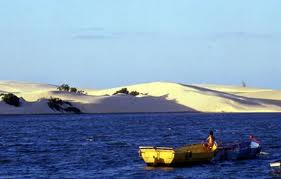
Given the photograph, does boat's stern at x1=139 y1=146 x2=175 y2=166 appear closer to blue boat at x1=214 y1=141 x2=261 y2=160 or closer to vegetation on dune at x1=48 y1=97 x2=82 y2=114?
blue boat at x1=214 y1=141 x2=261 y2=160

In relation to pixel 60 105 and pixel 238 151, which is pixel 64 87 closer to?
pixel 60 105

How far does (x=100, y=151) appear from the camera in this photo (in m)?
53.5

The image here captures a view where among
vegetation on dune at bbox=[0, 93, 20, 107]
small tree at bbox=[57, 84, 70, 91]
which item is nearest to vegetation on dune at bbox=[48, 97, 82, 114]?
vegetation on dune at bbox=[0, 93, 20, 107]

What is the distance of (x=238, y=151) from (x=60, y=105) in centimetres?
9701

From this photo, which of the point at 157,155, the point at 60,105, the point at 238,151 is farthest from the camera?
the point at 60,105

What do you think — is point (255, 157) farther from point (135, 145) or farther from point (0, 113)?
point (0, 113)

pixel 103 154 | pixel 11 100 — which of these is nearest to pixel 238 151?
pixel 103 154

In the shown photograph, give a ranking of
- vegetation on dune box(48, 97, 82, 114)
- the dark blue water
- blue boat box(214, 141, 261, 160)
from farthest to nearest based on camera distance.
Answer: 1. vegetation on dune box(48, 97, 82, 114)
2. blue boat box(214, 141, 261, 160)
3. the dark blue water

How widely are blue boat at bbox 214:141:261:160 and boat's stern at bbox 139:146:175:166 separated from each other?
480 centimetres

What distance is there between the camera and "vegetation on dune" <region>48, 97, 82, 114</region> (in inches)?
5566

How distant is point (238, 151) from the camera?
157 feet

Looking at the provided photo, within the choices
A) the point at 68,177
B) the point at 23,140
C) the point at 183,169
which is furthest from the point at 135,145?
the point at 68,177

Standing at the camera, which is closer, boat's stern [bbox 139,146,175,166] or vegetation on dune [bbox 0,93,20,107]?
boat's stern [bbox 139,146,175,166]

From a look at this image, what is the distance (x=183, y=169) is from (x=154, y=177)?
3.90m
